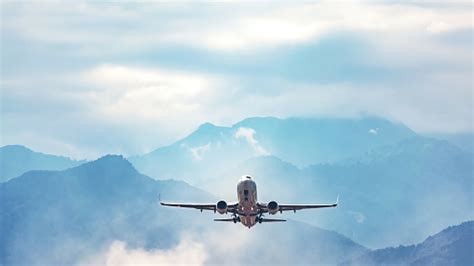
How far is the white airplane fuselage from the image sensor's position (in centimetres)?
17750

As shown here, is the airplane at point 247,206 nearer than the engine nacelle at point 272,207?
Yes

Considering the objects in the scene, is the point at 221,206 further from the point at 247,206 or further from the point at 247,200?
the point at 247,200

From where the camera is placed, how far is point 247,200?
594 ft

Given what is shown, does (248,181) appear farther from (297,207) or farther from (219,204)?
(297,207)

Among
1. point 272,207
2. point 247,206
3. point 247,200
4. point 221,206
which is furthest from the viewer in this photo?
point 272,207

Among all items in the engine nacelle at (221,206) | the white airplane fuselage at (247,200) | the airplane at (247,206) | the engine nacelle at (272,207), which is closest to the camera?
the white airplane fuselage at (247,200)

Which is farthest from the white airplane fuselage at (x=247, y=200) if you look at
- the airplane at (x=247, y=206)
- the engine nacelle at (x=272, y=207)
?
the engine nacelle at (x=272, y=207)

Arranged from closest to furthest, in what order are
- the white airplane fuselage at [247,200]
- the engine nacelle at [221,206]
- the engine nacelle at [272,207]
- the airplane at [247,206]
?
the white airplane fuselage at [247,200] < the airplane at [247,206] < the engine nacelle at [221,206] < the engine nacelle at [272,207]

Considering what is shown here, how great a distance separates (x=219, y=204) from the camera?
605 feet

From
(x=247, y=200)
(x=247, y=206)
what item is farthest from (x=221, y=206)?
(x=247, y=200)

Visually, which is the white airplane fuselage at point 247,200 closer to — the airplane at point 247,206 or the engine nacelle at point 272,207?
the airplane at point 247,206

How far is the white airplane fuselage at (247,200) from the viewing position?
17750 cm

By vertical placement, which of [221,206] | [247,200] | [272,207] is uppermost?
[221,206]

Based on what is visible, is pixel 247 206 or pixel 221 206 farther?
pixel 221 206
